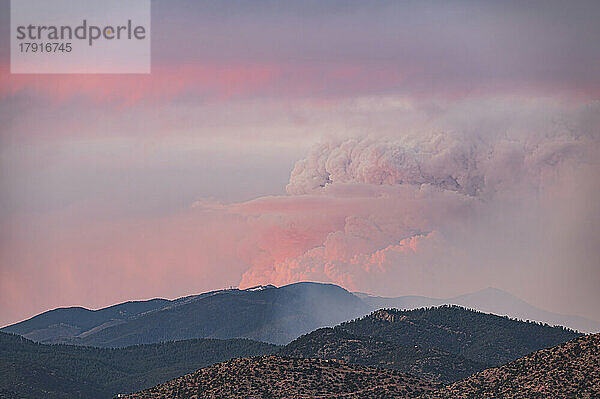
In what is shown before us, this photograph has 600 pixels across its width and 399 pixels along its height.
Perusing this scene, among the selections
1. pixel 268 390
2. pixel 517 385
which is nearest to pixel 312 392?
pixel 268 390

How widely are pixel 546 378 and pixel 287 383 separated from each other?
36847 mm

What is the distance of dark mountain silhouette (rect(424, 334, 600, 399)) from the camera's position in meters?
129

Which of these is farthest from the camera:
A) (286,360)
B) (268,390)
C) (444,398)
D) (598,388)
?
(286,360)

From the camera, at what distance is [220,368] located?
15425cm

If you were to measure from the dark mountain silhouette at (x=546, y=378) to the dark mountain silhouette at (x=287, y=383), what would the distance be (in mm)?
8233

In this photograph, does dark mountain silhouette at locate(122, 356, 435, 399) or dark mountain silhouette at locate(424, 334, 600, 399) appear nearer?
dark mountain silhouette at locate(424, 334, 600, 399)

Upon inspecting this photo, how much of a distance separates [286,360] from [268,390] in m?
13.0

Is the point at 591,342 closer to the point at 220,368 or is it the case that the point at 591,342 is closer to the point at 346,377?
the point at 346,377

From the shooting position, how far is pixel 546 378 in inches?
5231

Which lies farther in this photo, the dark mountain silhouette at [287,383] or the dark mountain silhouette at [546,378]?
the dark mountain silhouette at [287,383]

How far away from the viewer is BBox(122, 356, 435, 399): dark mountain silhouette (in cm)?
14425

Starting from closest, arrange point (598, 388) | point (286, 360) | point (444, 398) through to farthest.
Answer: point (598, 388), point (444, 398), point (286, 360)

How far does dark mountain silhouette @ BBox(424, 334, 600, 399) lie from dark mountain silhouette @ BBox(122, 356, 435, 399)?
27.0 feet

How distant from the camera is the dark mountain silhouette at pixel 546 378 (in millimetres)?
128750
